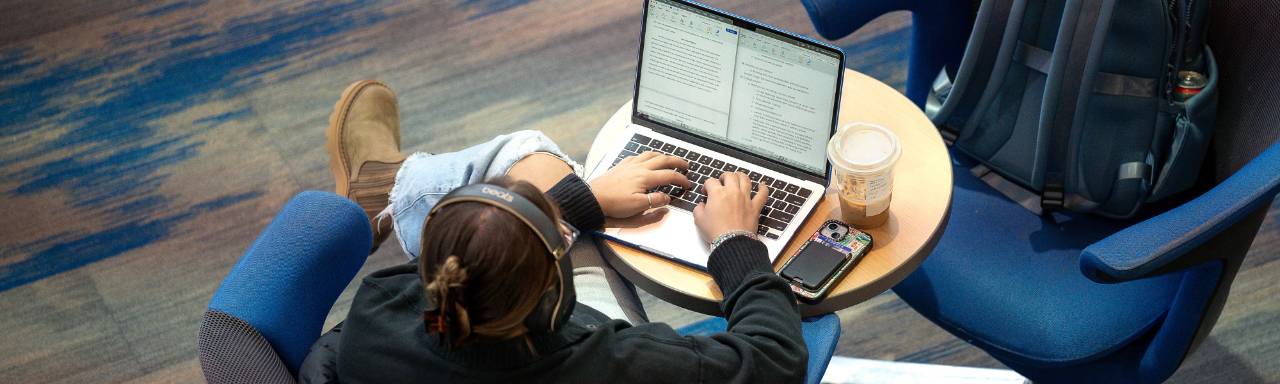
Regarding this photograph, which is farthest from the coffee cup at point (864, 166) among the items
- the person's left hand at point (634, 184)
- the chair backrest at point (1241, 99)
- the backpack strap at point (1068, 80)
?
the chair backrest at point (1241, 99)

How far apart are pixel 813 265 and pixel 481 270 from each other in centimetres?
56

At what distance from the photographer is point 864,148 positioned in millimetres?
→ 1616

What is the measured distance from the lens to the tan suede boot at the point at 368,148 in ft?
7.27

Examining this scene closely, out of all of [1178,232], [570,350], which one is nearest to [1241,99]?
[1178,232]

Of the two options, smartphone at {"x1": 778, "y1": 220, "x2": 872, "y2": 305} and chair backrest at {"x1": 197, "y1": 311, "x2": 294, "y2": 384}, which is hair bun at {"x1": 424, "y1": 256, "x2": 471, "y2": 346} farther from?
smartphone at {"x1": 778, "y1": 220, "x2": 872, "y2": 305}

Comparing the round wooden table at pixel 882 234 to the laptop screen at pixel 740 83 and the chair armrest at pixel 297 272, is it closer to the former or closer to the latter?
the laptop screen at pixel 740 83

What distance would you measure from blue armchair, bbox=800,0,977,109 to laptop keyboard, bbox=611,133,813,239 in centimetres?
37

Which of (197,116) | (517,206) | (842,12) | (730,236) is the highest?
(517,206)

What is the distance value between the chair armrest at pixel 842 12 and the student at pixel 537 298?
0.42 meters

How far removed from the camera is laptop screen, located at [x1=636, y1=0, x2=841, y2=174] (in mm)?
1603

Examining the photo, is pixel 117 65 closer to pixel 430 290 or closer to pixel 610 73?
pixel 610 73

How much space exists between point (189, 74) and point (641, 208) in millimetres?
1869

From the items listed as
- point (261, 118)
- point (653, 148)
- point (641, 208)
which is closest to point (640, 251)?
point (641, 208)

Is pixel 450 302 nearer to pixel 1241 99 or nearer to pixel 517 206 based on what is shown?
pixel 517 206
